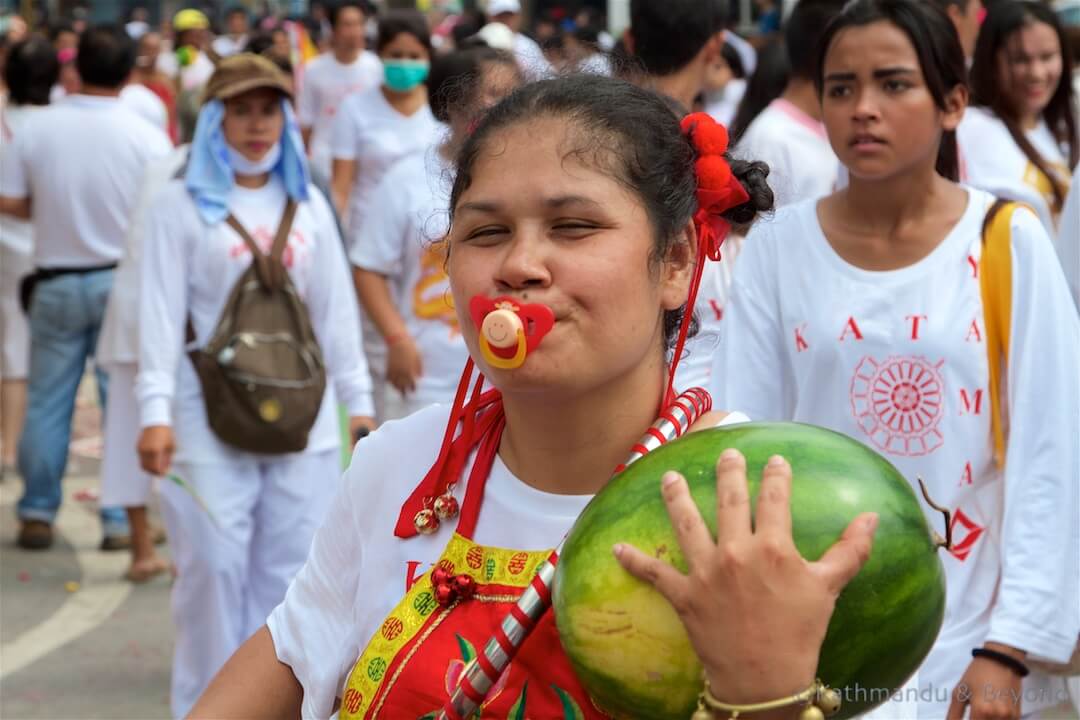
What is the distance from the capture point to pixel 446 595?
2246 mm

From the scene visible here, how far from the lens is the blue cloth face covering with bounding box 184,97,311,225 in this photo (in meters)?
5.82

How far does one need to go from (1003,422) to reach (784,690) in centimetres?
215

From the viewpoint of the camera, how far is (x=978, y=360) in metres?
3.74

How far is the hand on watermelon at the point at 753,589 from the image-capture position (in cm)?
173

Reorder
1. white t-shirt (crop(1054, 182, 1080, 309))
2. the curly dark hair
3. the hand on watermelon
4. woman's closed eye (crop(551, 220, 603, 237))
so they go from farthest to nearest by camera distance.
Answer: white t-shirt (crop(1054, 182, 1080, 309)), the curly dark hair, woman's closed eye (crop(551, 220, 603, 237)), the hand on watermelon

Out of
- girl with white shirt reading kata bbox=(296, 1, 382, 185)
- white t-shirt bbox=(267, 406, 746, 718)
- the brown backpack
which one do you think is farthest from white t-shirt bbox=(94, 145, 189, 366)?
girl with white shirt reading kata bbox=(296, 1, 382, 185)

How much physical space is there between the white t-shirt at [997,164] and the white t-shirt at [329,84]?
21.3 ft

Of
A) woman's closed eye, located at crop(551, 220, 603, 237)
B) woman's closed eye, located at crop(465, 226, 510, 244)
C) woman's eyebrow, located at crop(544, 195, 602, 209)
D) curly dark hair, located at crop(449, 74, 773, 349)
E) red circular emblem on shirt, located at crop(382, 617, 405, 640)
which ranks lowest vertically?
red circular emblem on shirt, located at crop(382, 617, 405, 640)

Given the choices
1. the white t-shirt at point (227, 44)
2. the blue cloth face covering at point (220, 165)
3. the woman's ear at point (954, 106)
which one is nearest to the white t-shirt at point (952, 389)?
the woman's ear at point (954, 106)

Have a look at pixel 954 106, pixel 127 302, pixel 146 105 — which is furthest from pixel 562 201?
pixel 146 105

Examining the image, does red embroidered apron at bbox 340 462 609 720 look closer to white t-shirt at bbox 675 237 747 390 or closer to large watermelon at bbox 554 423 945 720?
large watermelon at bbox 554 423 945 720

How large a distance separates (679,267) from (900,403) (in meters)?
1.50

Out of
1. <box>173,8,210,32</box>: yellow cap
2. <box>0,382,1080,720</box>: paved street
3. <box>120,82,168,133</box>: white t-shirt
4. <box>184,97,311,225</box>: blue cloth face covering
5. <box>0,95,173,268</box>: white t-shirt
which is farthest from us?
<box>173,8,210,32</box>: yellow cap

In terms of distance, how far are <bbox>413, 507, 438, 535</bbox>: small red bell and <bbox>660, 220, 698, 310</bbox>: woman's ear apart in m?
0.45
